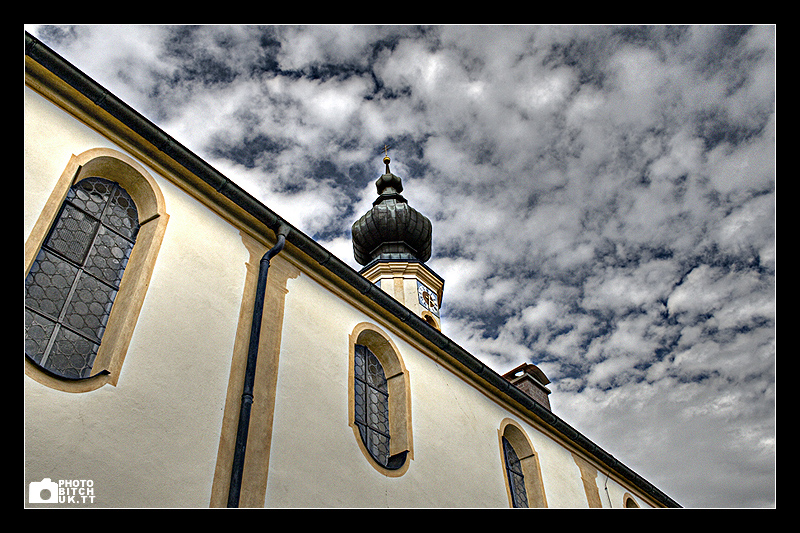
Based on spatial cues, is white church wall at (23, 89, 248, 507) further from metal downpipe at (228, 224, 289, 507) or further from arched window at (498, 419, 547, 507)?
arched window at (498, 419, 547, 507)

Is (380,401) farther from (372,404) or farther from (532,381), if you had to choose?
(532,381)

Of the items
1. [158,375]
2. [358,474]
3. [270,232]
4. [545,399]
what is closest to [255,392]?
[158,375]

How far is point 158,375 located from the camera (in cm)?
563

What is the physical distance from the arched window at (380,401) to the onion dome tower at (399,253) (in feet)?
26.6

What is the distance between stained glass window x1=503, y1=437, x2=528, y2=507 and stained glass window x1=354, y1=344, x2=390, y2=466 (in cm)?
264

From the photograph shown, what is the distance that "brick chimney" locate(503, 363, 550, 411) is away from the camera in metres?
14.7

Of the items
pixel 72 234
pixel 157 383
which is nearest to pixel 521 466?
pixel 157 383

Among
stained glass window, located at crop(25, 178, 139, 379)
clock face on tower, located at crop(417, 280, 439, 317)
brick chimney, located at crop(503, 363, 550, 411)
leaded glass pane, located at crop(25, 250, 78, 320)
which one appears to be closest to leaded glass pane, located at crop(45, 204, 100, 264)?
stained glass window, located at crop(25, 178, 139, 379)

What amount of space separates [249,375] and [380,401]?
2759 millimetres

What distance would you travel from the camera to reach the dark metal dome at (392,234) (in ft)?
63.3

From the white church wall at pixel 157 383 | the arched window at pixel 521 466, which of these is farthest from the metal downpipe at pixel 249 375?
the arched window at pixel 521 466

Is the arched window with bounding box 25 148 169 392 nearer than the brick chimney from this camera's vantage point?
Yes

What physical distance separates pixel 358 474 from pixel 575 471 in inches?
253
